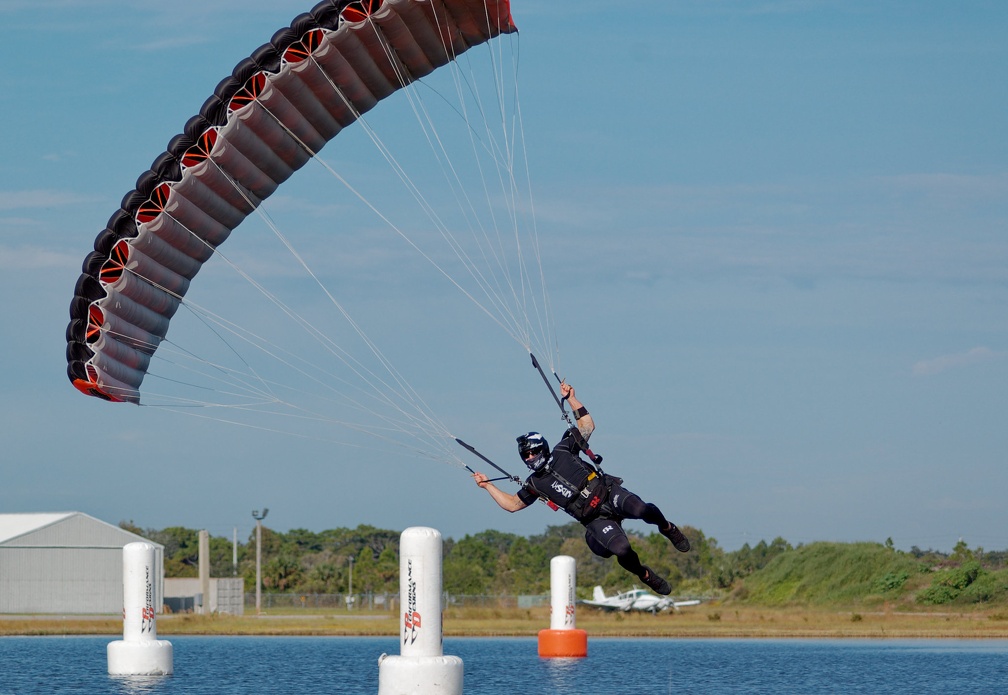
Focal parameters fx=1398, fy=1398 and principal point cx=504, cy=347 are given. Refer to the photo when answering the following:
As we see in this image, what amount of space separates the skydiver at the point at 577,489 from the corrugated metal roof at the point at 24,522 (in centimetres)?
5374

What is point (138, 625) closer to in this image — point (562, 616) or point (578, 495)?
point (562, 616)

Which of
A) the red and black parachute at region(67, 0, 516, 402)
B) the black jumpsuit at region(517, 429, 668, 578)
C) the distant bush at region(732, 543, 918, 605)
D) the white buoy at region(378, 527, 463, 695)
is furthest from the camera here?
the distant bush at region(732, 543, 918, 605)

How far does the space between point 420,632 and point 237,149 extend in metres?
7.07

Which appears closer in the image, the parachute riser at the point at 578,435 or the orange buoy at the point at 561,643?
the parachute riser at the point at 578,435

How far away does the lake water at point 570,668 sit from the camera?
29.1 metres

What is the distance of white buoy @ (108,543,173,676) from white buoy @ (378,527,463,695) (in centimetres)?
972

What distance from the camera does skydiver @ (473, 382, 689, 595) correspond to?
53.7ft

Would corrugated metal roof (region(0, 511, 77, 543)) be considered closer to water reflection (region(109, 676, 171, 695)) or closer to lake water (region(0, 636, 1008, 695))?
lake water (region(0, 636, 1008, 695))

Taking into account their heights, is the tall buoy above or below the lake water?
above

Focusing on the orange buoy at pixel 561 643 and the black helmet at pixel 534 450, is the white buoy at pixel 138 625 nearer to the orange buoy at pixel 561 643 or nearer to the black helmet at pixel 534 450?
the orange buoy at pixel 561 643

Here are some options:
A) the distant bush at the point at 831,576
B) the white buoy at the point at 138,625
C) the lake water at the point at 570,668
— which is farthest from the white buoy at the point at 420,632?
the distant bush at the point at 831,576

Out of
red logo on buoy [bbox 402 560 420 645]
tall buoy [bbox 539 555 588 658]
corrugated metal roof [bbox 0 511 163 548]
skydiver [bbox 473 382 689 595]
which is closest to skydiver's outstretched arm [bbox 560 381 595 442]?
skydiver [bbox 473 382 689 595]

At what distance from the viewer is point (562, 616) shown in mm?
33406

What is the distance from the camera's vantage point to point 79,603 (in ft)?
213
